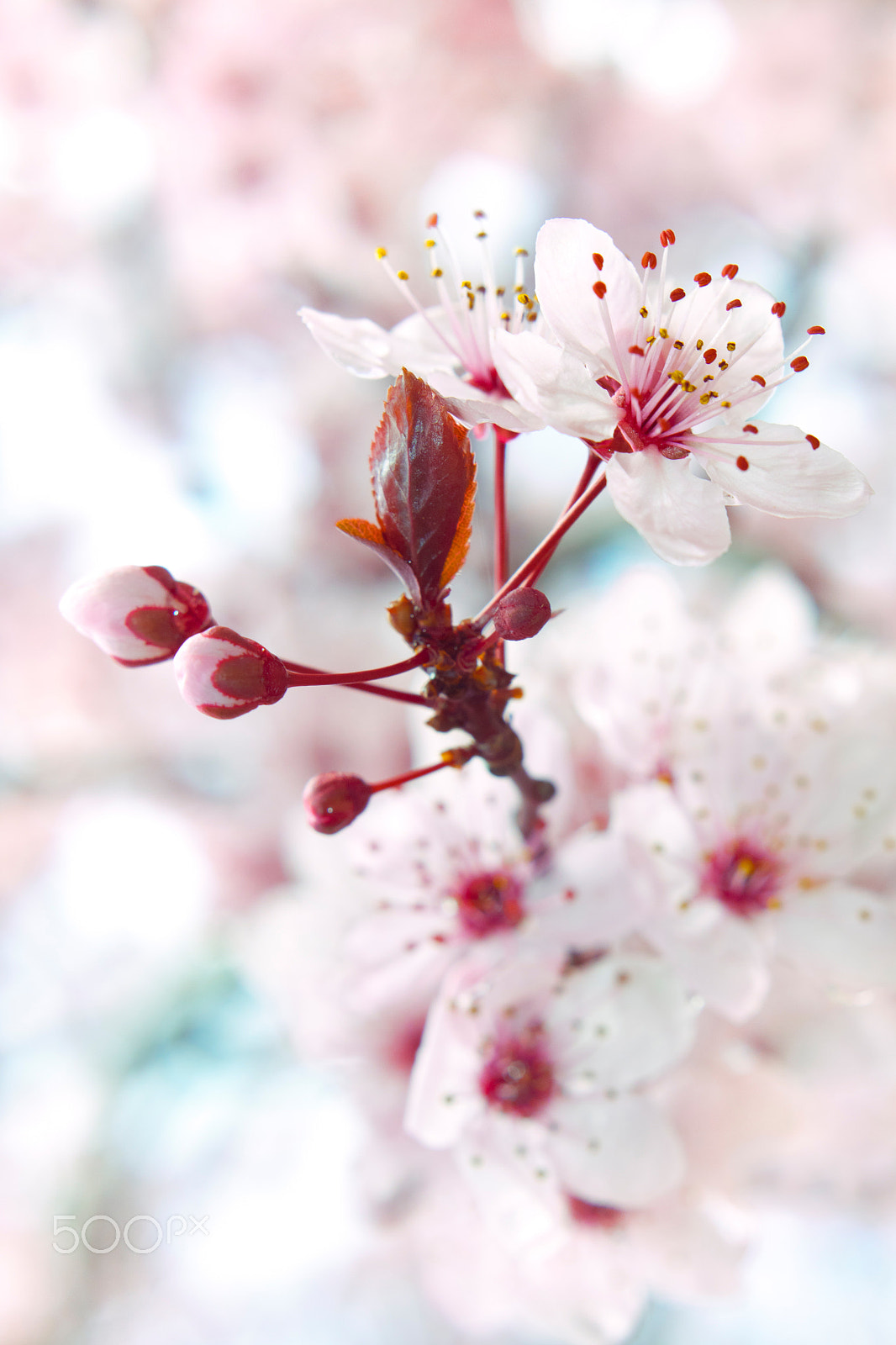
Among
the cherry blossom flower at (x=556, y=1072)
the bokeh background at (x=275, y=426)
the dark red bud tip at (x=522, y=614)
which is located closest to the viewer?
the dark red bud tip at (x=522, y=614)

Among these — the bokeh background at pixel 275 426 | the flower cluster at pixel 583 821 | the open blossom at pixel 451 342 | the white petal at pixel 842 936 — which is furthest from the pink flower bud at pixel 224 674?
the bokeh background at pixel 275 426

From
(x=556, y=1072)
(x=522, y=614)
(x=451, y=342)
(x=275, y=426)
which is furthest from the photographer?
(x=275, y=426)

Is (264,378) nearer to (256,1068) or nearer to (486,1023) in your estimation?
(256,1068)

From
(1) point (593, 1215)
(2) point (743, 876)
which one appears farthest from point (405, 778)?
(1) point (593, 1215)

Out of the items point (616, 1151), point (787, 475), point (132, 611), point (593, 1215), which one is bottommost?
point (593, 1215)

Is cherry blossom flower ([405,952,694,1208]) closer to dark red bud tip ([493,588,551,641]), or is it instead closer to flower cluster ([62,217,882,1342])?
flower cluster ([62,217,882,1342])

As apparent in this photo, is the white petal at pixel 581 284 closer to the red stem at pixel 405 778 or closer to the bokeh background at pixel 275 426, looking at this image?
the red stem at pixel 405 778

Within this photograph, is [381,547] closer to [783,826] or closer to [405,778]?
[405,778]
